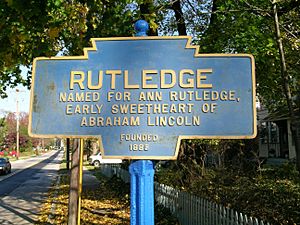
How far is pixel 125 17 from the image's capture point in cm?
701

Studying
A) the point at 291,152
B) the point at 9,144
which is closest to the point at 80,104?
the point at 291,152

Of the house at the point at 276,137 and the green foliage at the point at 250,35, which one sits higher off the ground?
the green foliage at the point at 250,35

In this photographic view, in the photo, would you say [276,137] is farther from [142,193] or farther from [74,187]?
[142,193]

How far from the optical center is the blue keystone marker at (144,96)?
127 inches

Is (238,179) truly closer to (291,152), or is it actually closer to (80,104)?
(80,104)

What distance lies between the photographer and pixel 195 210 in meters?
7.97

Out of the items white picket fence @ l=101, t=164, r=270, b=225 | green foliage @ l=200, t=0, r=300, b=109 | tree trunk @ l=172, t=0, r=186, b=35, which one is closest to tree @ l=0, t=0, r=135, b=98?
green foliage @ l=200, t=0, r=300, b=109

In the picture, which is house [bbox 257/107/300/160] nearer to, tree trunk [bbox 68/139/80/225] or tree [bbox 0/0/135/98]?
tree trunk [bbox 68/139/80/225]

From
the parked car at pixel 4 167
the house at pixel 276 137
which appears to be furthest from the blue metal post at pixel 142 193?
the parked car at pixel 4 167

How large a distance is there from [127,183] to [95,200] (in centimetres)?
234

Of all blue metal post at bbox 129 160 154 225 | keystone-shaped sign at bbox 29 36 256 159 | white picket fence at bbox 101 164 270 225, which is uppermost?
keystone-shaped sign at bbox 29 36 256 159

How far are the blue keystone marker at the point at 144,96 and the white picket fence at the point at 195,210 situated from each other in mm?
2721

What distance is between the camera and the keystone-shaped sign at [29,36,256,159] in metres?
3.21

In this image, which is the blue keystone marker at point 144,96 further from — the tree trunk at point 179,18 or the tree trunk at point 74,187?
the tree trunk at point 179,18
